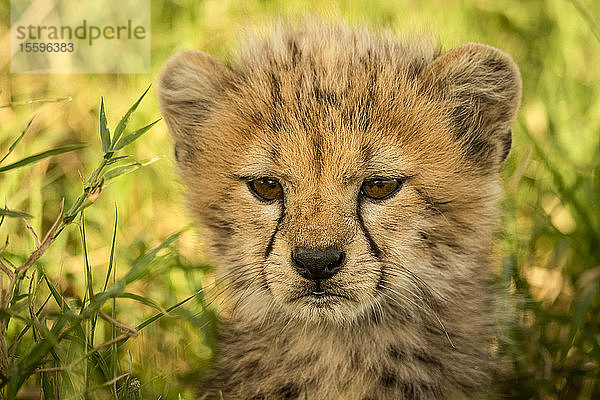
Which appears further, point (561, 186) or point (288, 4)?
point (288, 4)

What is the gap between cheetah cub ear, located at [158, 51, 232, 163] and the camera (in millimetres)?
3441

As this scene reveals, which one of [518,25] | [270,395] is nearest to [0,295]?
[270,395]

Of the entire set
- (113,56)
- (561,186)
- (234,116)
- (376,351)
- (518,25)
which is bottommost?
(376,351)

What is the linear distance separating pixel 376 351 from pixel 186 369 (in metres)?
1.22

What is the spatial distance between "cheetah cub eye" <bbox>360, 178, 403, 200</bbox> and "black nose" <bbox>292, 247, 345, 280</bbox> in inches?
11.3

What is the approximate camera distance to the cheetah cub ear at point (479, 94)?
322 centimetres

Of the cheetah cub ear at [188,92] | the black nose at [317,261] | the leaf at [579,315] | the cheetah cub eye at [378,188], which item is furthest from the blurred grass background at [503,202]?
the cheetah cub eye at [378,188]

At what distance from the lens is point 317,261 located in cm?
278

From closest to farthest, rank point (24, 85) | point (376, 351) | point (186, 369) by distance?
point (376, 351) → point (186, 369) → point (24, 85)

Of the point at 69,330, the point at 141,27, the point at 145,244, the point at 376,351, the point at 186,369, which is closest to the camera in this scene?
the point at 69,330

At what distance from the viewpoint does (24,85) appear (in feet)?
18.0

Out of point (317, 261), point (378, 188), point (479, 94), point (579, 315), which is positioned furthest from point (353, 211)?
point (579, 315)

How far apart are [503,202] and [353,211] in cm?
132

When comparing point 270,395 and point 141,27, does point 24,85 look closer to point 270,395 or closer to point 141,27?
point 141,27
